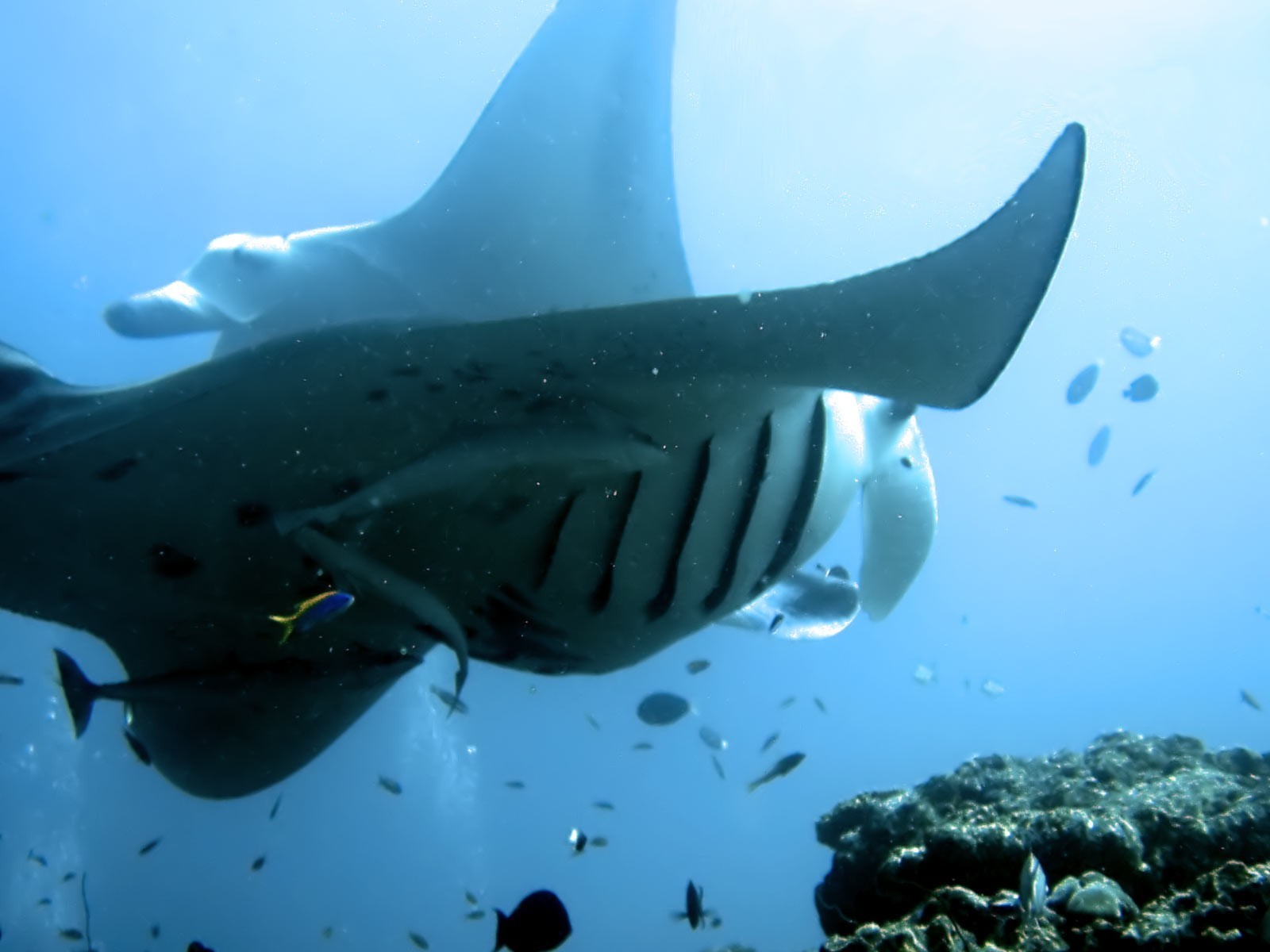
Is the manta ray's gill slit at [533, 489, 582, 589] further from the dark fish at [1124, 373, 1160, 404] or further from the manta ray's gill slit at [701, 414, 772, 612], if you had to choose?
the dark fish at [1124, 373, 1160, 404]

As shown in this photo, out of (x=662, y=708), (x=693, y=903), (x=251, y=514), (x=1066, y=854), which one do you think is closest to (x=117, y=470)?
(x=251, y=514)

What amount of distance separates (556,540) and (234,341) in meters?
1.64

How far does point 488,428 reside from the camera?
1730 millimetres

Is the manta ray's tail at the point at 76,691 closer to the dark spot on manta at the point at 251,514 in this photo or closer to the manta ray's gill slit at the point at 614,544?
the dark spot on manta at the point at 251,514

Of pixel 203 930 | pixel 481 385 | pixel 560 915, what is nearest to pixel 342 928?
pixel 203 930

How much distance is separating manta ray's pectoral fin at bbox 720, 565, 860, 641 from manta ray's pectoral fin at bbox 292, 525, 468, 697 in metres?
1.39

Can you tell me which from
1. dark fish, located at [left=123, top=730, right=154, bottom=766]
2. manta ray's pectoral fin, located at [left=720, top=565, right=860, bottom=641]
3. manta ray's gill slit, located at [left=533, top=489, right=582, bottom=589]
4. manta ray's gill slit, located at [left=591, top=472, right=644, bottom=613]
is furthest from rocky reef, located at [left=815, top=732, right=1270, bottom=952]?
dark fish, located at [left=123, top=730, right=154, bottom=766]

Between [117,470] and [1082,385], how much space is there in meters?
8.54

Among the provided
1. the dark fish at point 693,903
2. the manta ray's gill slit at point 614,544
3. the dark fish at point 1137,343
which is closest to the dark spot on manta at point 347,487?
the manta ray's gill slit at point 614,544

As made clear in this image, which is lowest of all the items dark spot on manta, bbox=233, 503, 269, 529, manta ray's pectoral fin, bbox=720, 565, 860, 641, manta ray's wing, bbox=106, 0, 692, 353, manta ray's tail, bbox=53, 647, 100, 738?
manta ray's tail, bbox=53, 647, 100, 738

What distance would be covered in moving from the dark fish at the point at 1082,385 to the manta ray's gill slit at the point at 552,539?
7.68 meters

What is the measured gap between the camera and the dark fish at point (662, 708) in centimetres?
680

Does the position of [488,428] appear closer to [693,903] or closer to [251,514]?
[251,514]

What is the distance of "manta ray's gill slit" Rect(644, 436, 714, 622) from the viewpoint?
6.21 feet
